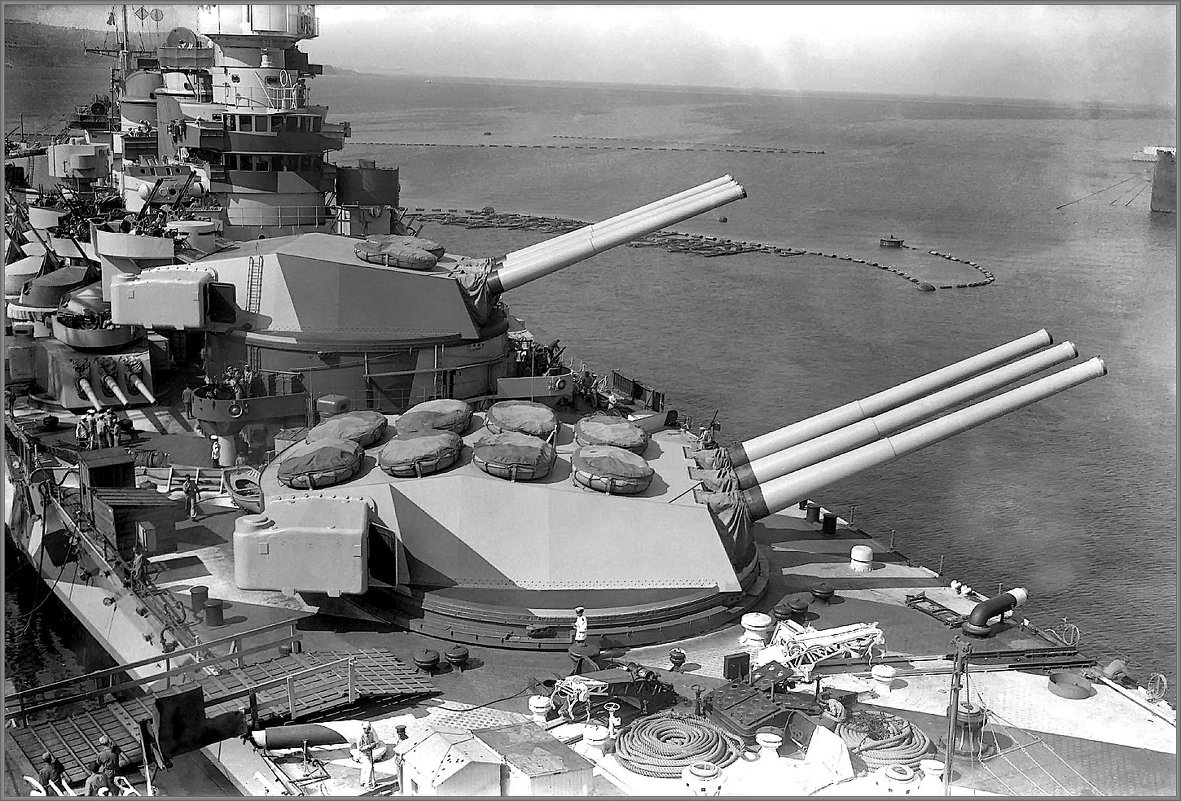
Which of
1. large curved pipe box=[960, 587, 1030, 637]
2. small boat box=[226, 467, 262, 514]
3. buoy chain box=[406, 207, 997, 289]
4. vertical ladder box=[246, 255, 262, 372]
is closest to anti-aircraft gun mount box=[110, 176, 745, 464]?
vertical ladder box=[246, 255, 262, 372]

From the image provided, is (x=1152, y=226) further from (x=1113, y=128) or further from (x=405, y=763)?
(x=405, y=763)

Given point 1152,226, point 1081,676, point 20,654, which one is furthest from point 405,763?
point 1152,226

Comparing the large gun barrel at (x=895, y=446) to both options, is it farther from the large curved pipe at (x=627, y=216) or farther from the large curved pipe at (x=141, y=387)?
the large curved pipe at (x=141, y=387)

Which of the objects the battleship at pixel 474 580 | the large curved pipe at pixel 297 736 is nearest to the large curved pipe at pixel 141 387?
the battleship at pixel 474 580

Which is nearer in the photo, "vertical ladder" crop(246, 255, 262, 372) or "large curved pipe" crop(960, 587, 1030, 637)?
"large curved pipe" crop(960, 587, 1030, 637)

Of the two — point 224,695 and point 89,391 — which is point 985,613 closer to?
point 224,695

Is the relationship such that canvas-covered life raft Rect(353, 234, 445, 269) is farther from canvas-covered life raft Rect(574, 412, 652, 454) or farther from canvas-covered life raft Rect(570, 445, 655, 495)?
canvas-covered life raft Rect(570, 445, 655, 495)

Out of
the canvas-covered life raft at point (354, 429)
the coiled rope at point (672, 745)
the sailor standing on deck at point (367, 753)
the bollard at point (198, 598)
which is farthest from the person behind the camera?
the canvas-covered life raft at point (354, 429)
